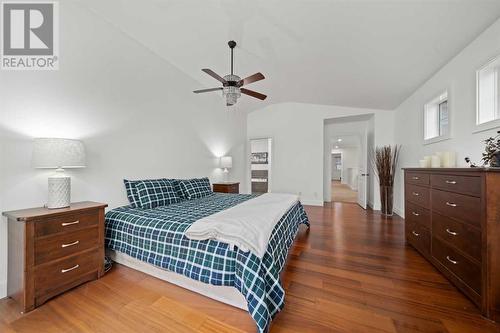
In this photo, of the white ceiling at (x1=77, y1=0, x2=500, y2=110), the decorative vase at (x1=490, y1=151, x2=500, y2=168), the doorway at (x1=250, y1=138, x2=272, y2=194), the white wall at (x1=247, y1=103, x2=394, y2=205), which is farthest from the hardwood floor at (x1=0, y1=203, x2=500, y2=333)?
the doorway at (x1=250, y1=138, x2=272, y2=194)

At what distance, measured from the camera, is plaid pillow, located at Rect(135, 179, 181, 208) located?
259cm

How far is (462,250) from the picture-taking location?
5.45 ft

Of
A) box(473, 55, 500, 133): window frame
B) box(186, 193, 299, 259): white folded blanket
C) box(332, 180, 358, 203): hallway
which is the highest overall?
box(473, 55, 500, 133): window frame

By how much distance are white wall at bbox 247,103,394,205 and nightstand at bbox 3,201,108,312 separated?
182 inches

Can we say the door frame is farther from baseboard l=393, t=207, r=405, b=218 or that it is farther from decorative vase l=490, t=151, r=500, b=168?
decorative vase l=490, t=151, r=500, b=168

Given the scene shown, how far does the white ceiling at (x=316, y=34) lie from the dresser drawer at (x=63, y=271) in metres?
2.81

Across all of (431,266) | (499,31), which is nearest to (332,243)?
(431,266)

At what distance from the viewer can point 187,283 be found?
71.8 inches

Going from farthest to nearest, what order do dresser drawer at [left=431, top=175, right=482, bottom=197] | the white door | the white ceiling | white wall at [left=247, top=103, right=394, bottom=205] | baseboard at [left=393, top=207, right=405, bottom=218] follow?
1. white wall at [left=247, top=103, right=394, bottom=205]
2. the white door
3. baseboard at [left=393, top=207, right=405, bottom=218]
4. the white ceiling
5. dresser drawer at [left=431, top=175, right=482, bottom=197]

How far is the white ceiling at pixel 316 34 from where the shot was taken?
1940 mm

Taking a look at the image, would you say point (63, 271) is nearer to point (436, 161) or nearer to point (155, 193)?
point (155, 193)

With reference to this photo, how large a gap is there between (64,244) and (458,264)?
3.47 meters

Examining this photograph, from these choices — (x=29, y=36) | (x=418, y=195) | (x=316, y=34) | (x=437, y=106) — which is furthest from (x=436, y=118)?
(x=29, y=36)

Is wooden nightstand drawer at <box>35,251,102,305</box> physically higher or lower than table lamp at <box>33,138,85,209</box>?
lower
